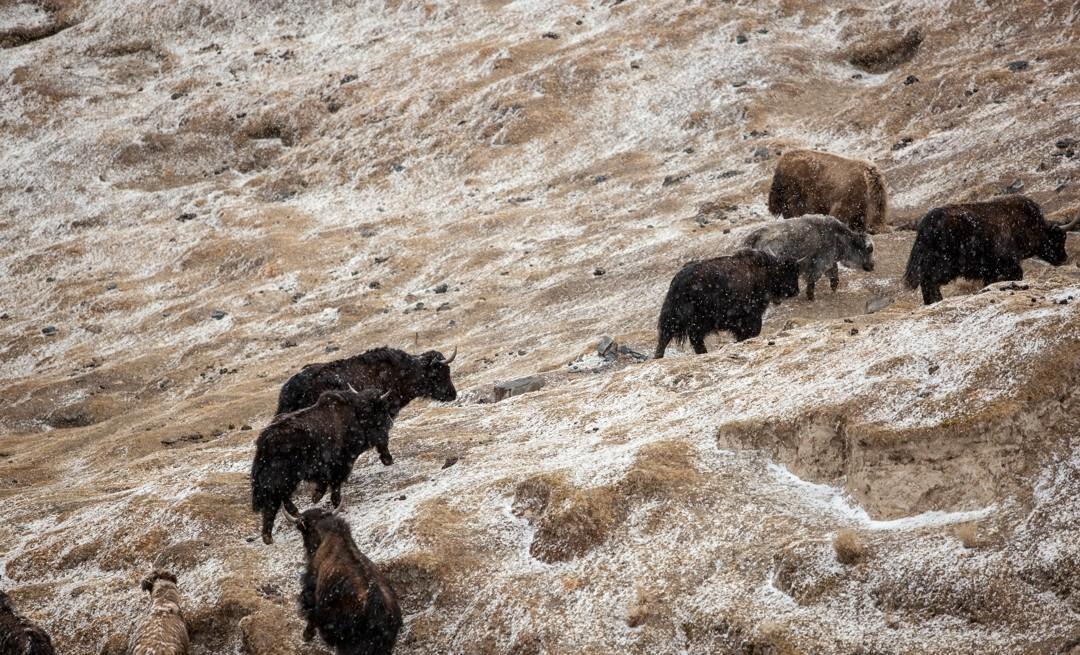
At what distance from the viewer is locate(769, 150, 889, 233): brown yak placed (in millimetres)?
19344

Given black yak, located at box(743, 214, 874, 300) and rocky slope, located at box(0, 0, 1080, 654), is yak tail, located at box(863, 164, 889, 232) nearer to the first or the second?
rocky slope, located at box(0, 0, 1080, 654)

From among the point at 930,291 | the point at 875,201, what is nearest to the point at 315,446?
the point at 930,291

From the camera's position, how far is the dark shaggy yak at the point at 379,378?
42.3 feet

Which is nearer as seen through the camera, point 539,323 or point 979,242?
point 979,242

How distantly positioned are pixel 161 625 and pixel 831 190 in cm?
1506

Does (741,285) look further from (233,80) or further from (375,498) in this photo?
(233,80)

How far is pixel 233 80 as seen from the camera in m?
42.3

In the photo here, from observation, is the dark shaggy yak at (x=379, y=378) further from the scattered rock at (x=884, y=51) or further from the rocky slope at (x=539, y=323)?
the scattered rock at (x=884, y=51)

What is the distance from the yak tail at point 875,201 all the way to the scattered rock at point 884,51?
12.3 m

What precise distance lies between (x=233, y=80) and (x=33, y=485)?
30.0 metres

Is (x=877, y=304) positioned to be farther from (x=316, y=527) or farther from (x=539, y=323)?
(x=316, y=527)

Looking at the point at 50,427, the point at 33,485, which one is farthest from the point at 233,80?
the point at 33,485

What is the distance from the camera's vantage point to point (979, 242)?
13.4 meters

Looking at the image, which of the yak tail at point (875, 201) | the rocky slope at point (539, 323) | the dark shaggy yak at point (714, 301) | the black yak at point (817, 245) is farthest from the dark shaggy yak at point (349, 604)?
the yak tail at point (875, 201)
